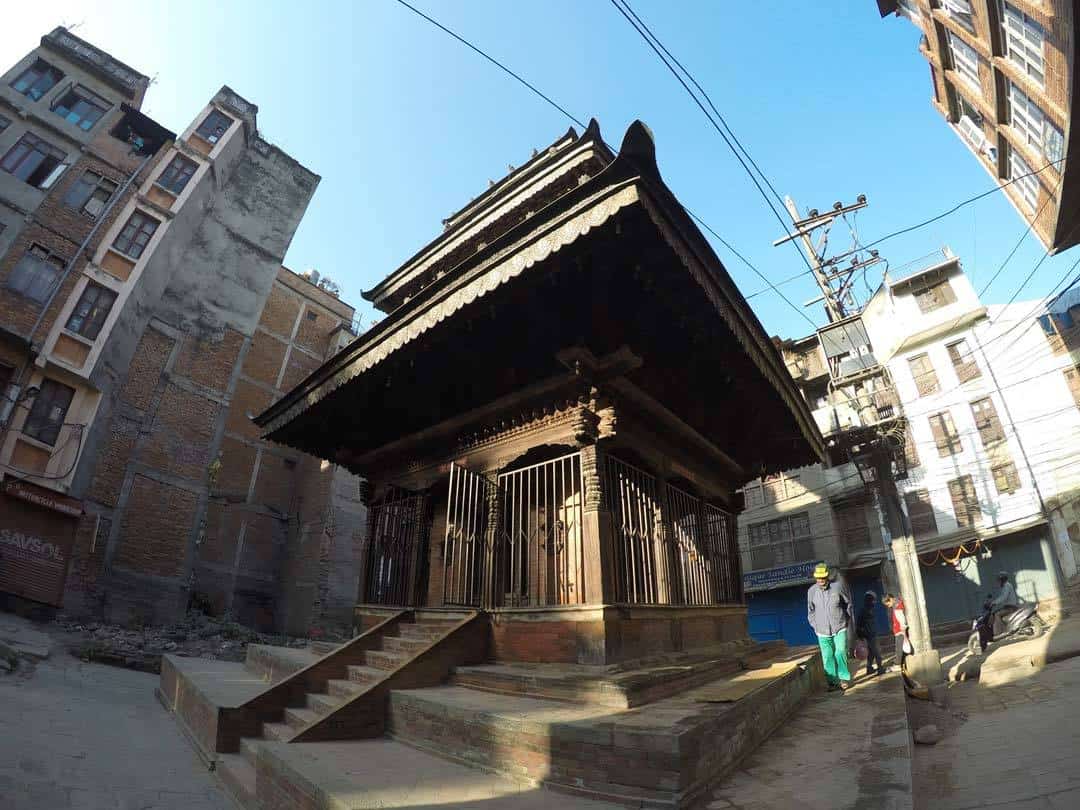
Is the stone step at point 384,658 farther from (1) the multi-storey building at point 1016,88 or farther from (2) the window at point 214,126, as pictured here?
(2) the window at point 214,126

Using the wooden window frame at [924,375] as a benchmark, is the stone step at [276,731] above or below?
below

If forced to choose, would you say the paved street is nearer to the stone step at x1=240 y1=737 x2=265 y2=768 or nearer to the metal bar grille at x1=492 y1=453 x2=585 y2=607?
the stone step at x1=240 y1=737 x2=265 y2=768

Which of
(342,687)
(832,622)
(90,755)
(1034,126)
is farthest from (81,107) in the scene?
(1034,126)

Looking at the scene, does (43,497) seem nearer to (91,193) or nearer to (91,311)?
(91,311)

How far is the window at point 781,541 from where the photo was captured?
23855 millimetres

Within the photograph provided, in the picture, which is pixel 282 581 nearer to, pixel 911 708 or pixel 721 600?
pixel 721 600

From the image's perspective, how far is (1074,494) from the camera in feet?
60.6

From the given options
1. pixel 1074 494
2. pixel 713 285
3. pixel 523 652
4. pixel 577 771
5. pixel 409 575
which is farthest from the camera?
pixel 1074 494

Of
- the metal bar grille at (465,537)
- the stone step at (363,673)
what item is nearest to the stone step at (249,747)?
the stone step at (363,673)

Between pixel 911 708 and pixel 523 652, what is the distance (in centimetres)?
558

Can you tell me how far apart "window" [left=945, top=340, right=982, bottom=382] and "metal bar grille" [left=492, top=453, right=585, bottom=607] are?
22.8 meters

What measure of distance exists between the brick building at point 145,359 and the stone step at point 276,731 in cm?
1432

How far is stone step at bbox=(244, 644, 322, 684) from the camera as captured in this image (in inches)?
287

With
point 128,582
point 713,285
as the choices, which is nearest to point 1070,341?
point 713,285
